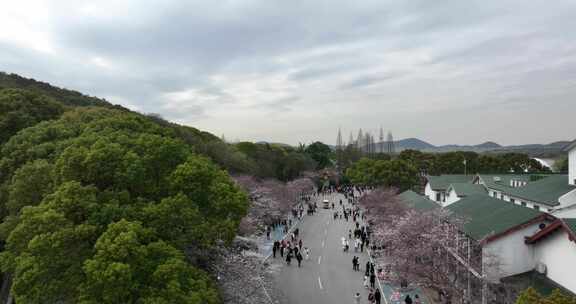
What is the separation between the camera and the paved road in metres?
20.9

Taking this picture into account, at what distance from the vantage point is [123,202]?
1281cm

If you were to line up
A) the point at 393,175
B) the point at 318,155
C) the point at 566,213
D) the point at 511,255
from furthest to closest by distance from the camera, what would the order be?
the point at 318,155 < the point at 393,175 < the point at 566,213 < the point at 511,255

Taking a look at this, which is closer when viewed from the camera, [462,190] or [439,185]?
[462,190]

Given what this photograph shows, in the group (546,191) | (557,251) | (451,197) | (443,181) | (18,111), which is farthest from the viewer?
(443,181)

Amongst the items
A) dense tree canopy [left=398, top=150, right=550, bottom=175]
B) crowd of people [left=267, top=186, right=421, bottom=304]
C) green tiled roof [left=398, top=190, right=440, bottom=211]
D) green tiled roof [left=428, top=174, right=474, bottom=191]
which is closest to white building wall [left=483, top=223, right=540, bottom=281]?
crowd of people [left=267, top=186, right=421, bottom=304]

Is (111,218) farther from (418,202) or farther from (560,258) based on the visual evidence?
(418,202)

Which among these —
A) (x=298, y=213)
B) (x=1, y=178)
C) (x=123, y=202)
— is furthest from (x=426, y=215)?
(x=298, y=213)

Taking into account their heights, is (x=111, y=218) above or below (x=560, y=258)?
above

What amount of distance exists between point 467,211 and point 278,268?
1219 centimetres

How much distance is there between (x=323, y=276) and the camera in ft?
80.4

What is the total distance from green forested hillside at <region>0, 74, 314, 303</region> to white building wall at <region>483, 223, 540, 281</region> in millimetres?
10139

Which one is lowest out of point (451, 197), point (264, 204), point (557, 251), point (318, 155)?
point (264, 204)

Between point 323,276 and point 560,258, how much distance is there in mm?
13963

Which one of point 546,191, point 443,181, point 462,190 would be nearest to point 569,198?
point 546,191
